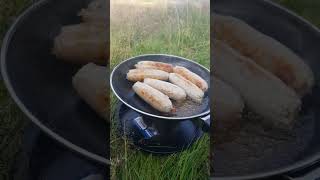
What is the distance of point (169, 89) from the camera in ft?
3.32

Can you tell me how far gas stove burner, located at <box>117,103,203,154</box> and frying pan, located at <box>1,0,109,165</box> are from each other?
0.18 m

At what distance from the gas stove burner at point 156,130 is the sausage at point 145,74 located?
67 millimetres

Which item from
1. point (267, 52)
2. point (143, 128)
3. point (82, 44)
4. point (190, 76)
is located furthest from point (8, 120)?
point (267, 52)

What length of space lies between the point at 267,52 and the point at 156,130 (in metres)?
0.40

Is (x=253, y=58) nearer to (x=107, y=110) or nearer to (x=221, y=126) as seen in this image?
(x=221, y=126)

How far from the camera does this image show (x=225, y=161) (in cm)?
118

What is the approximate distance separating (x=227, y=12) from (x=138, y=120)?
0.44 m

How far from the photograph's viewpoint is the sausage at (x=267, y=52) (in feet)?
4.00

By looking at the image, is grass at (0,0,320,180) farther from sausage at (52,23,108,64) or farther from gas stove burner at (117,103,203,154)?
sausage at (52,23,108,64)

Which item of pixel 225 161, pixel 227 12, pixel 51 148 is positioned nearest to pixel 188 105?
pixel 225 161

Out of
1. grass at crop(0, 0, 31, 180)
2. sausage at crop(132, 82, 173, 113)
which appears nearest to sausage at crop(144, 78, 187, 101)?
sausage at crop(132, 82, 173, 113)

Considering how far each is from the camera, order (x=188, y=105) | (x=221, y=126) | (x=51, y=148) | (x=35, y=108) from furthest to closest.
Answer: (x=51, y=148) → (x=35, y=108) → (x=221, y=126) → (x=188, y=105)

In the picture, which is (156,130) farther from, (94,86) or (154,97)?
(94,86)

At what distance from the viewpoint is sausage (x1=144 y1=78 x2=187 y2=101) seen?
101 centimetres
